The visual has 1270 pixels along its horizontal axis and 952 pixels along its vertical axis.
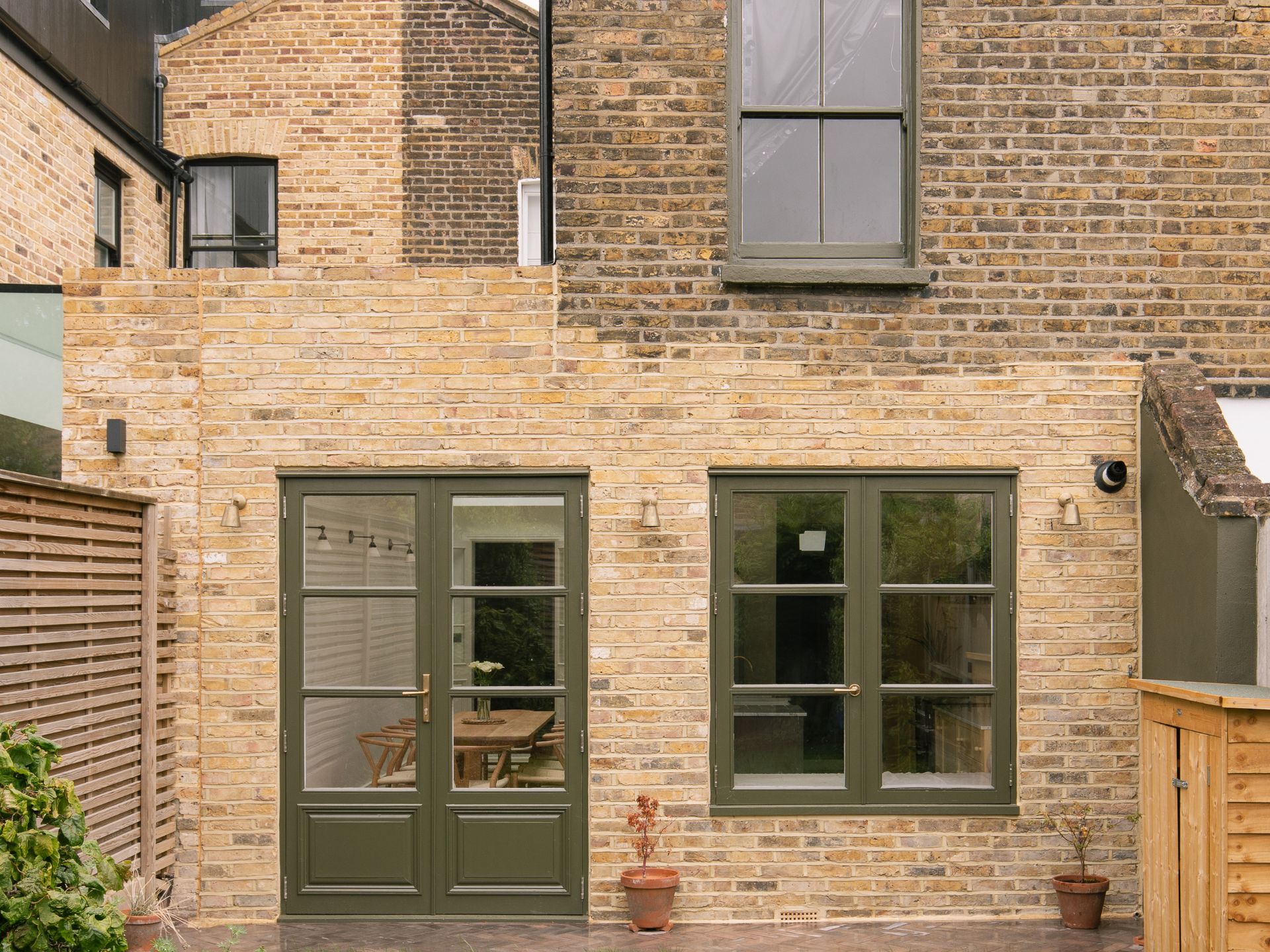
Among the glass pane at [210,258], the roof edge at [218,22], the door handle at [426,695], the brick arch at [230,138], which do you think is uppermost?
the roof edge at [218,22]

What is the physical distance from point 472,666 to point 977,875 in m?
3.10

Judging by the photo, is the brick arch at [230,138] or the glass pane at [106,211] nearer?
the glass pane at [106,211]

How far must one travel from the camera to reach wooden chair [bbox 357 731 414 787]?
21.8 ft

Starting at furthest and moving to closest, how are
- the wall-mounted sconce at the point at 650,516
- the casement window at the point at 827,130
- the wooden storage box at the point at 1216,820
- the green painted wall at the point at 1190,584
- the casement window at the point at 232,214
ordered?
1. the casement window at the point at 232,214
2. the casement window at the point at 827,130
3. the wall-mounted sconce at the point at 650,516
4. the green painted wall at the point at 1190,584
5. the wooden storage box at the point at 1216,820

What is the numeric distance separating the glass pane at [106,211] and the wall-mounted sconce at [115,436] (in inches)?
200

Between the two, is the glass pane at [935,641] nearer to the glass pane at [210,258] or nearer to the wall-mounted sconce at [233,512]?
the wall-mounted sconce at [233,512]

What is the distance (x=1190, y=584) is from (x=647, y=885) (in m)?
3.29

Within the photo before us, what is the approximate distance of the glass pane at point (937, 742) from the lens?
6.64 metres

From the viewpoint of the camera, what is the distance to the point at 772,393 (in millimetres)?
6664

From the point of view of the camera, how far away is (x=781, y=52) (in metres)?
6.89

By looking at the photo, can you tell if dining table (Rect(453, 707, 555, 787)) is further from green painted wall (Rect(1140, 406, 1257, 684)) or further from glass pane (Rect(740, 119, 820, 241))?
green painted wall (Rect(1140, 406, 1257, 684))

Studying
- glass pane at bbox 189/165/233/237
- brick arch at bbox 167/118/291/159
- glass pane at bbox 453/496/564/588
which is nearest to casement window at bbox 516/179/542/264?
brick arch at bbox 167/118/291/159

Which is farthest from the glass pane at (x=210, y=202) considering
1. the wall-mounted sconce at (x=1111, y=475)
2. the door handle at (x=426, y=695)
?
the wall-mounted sconce at (x=1111, y=475)

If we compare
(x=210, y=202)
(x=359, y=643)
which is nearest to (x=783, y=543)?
(x=359, y=643)
